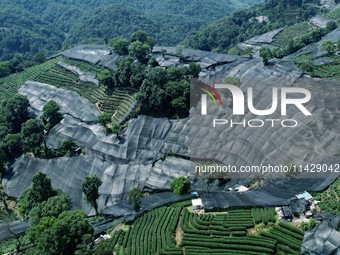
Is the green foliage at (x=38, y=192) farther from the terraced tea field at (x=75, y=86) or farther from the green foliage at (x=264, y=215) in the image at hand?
the green foliage at (x=264, y=215)

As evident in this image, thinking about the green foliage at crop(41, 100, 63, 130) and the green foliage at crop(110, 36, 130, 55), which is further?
the green foliage at crop(110, 36, 130, 55)

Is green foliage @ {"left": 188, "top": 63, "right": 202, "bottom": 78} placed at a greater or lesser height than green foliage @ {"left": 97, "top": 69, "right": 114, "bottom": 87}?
greater

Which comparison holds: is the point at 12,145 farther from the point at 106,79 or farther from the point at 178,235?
the point at 178,235

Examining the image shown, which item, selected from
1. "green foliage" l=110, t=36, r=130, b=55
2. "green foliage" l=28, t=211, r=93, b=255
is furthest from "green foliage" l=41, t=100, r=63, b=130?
"green foliage" l=28, t=211, r=93, b=255

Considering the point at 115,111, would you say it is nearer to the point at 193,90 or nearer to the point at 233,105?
the point at 193,90

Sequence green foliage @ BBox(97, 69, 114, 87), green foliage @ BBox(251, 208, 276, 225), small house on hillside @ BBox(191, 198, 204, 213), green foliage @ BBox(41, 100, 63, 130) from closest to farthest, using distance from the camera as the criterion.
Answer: green foliage @ BBox(251, 208, 276, 225) < small house on hillside @ BBox(191, 198, 204, 213) < green foliage @ BBox(41, 100, 63, 130) < green foliage @ BBox(97, 69, 114, 87)

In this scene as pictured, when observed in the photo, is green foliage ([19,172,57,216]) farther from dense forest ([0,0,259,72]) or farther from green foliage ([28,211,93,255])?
dense forest ([0,0,259,72])

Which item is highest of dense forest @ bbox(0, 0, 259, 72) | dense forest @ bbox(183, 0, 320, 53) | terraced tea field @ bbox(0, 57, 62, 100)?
terraced tea field @ bbox(0, 57, 62, 100)

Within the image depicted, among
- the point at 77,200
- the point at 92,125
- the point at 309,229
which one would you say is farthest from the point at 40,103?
the point at 309,229
